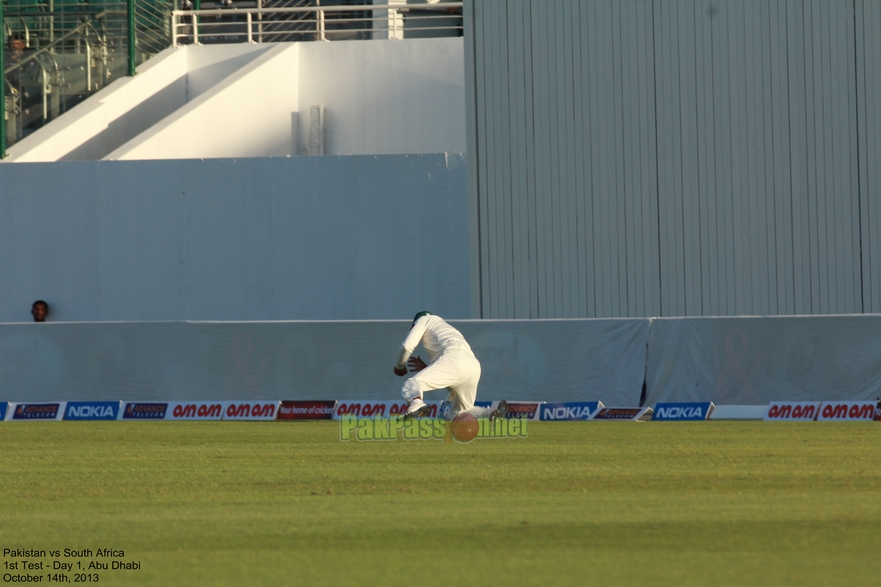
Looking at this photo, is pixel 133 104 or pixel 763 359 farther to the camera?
pixel 133 104

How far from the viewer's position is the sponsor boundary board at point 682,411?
15.5 meters

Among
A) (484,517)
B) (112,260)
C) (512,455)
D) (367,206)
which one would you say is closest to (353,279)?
(367,206)

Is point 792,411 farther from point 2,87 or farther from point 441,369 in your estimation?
point 2,87

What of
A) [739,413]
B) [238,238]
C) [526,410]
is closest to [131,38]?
[238,238]

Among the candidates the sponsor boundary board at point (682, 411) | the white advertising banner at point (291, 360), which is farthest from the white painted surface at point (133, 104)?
the sponsor boundary board at point (682, 411)

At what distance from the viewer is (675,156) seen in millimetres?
19688

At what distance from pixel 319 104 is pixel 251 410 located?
452 inches

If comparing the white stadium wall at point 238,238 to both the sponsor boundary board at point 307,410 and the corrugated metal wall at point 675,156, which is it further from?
the sponsor boundary board at point 307,410

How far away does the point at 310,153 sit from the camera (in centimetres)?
2620

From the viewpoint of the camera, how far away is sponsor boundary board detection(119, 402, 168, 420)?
16953mm

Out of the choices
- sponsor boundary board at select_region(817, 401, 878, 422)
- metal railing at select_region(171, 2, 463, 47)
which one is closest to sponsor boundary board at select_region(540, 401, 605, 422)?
sponsor boundary board at select_region(817, 401, 878, 422)

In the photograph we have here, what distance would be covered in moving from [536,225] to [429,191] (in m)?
2.84

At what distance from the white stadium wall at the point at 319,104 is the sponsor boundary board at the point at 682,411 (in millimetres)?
11161

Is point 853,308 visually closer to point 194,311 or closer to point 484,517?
point 194,311
